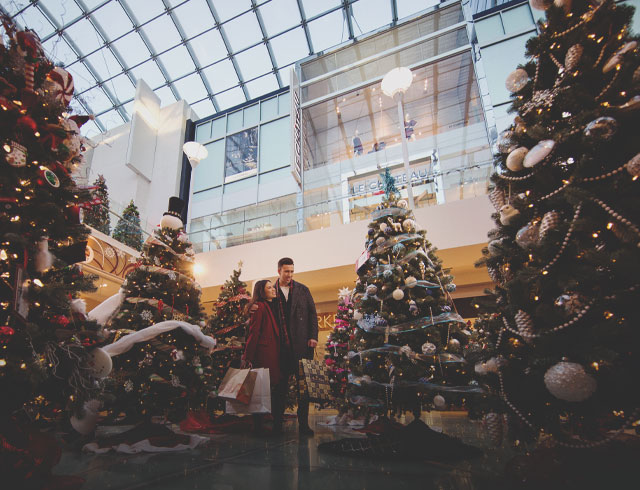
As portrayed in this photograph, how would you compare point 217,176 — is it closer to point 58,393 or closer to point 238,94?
point 238,94

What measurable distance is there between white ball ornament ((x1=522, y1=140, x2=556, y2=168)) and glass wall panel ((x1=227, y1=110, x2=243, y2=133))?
47.9ft

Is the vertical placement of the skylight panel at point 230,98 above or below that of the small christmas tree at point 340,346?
above

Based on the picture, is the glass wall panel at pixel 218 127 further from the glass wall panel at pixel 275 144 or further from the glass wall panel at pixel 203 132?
the glass wall panel at pixel 275 144

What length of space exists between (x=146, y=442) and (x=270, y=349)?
3.75ft

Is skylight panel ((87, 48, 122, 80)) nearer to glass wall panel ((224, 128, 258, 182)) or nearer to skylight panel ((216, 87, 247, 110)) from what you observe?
skylight panel ((216, 87, 247, 110))

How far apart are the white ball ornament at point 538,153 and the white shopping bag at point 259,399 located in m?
2.50

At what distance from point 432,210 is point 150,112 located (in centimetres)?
1431

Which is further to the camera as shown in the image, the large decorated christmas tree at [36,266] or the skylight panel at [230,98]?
the skylight panel at [230,98]

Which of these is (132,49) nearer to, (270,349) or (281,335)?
(281,335)

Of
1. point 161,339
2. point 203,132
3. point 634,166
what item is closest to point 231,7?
point 203,132

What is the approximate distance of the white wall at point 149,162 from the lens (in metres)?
13.7

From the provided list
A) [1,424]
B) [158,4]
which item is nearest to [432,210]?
[1,424]

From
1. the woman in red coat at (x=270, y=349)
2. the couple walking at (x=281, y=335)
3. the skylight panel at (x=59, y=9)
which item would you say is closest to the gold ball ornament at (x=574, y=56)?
the couple walking at (x=281, y=335)

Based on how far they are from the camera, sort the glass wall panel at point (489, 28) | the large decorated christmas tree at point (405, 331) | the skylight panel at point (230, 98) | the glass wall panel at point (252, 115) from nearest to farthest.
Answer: the large decorated christmas tree at point (405, 331)
the glass wall panel at point (489, 28)
the glass wall panel at point (252, 115)
the skylight panel at point (230, 98)
